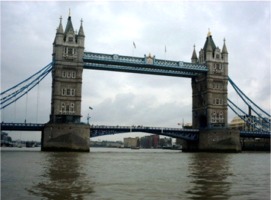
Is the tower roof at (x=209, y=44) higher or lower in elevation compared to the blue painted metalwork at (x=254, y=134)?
higher

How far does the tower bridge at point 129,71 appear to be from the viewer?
7250 centimetres

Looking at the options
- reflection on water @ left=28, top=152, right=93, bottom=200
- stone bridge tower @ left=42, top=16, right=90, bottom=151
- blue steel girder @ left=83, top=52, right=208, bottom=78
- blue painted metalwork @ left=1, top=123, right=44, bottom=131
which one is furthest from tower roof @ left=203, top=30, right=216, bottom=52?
reflection on water @ left=28, top=152, right=93, bottom=200

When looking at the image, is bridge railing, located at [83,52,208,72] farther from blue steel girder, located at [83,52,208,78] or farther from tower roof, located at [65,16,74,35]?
tower roof, located at [65,16,74,35]

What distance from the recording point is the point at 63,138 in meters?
70.4

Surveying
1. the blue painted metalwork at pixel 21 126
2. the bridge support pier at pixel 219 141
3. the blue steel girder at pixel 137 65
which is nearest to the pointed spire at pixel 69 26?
the blue steel girder at pixel 137 65

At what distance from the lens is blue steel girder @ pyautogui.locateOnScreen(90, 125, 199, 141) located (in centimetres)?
8044

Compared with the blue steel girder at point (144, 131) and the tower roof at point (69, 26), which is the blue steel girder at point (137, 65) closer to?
the tower roof at point (69, 26)

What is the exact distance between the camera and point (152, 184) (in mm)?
19609

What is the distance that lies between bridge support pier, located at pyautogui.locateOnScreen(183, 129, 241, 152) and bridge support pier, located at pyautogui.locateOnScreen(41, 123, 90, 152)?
1145 inches

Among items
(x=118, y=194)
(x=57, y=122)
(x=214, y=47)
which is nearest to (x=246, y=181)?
(x=118, y=194)

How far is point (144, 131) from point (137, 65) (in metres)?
14.8

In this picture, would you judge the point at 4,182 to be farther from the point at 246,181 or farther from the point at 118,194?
the point at 246,181

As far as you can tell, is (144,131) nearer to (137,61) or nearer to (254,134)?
(137,61)

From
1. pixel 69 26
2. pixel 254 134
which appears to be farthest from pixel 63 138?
pixel 254 134
